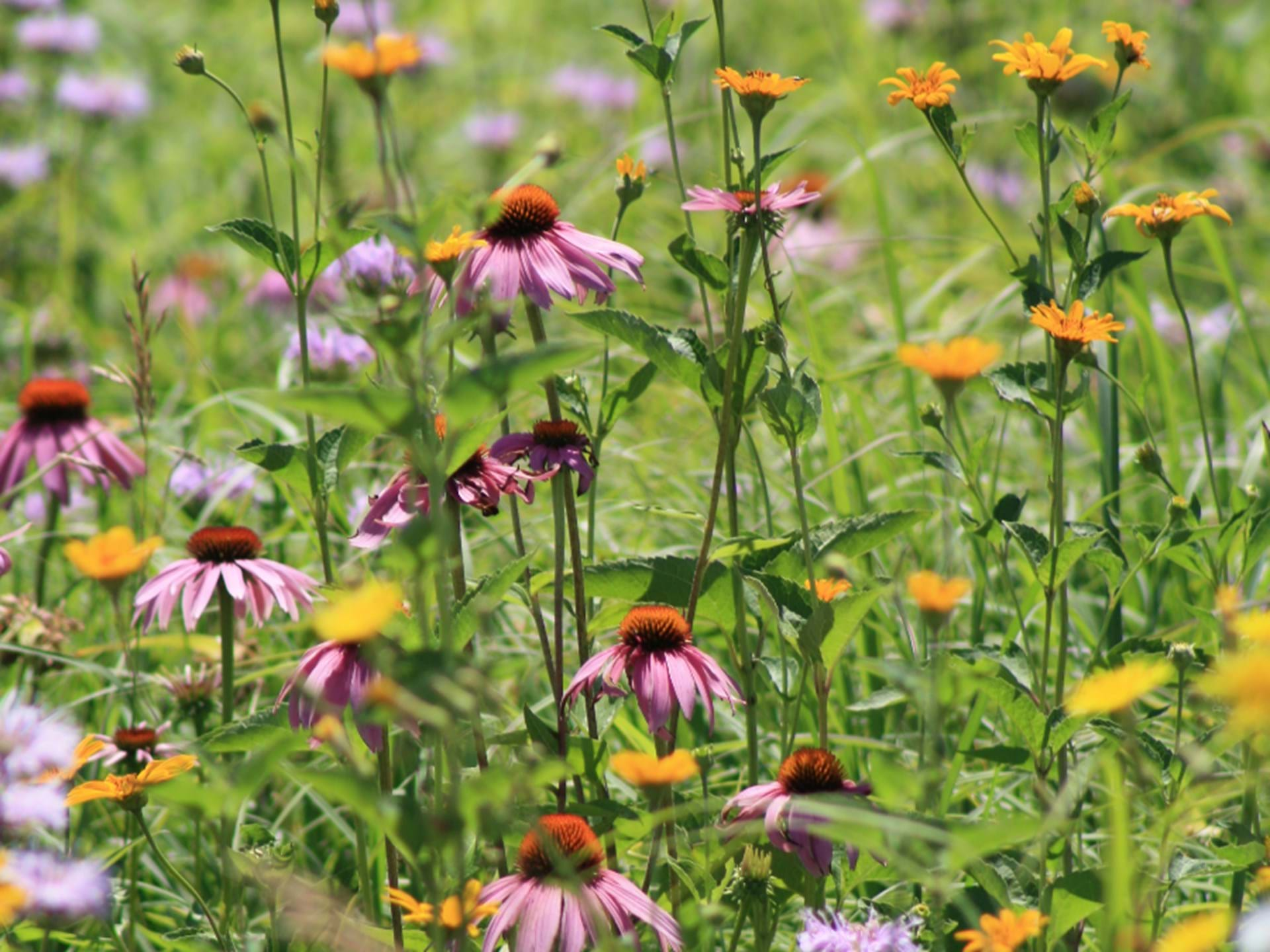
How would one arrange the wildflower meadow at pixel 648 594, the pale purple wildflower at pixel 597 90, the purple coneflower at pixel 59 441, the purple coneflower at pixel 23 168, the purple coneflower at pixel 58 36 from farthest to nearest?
the pale purple wildflower at pixel 597 90
the purple coneflower at pixel 58 36
the purple coneflower at pixel 23 168
the purple coneflower at pixel 59 441
the wildflower meadow at pixel 648 594

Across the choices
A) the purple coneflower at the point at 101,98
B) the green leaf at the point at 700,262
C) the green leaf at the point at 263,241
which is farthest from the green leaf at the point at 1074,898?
the purple coneflower at the point at 101,98

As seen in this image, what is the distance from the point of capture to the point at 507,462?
41.1 inches

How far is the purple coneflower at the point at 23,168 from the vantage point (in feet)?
9.27

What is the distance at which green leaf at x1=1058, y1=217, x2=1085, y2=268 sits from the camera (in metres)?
0.97

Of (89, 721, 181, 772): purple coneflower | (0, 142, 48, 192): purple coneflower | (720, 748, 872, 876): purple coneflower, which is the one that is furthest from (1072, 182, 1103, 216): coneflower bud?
(0, 142, 48, 192): purple coneflower

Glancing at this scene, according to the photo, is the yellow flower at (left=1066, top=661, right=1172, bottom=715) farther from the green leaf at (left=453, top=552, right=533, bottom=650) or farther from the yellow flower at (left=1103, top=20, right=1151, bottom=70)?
the yellow flower at (left=1103, top=20, right=1151, bottom=70)

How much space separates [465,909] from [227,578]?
0.43 meters

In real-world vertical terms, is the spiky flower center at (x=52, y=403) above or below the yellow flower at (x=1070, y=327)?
above

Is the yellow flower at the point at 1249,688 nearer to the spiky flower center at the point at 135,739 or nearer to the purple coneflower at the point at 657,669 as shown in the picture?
the purple coneflower at the point at 657,669

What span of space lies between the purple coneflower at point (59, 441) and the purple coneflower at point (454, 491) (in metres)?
0.63

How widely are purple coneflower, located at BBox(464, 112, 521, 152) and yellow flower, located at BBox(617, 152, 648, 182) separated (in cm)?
230

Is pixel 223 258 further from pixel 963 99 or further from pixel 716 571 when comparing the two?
Result: pixel 716 571

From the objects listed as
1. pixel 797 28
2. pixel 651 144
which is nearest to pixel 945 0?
pixel 651 144

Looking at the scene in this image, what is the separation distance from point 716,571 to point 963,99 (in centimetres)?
272
